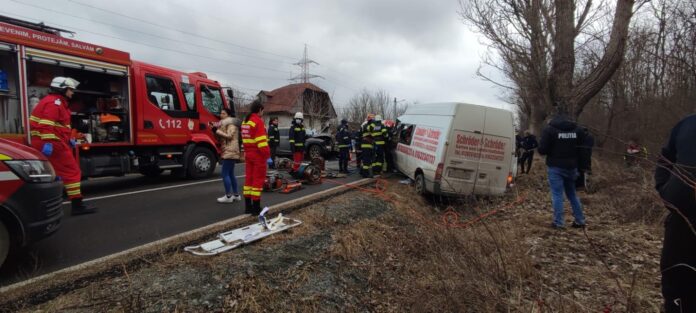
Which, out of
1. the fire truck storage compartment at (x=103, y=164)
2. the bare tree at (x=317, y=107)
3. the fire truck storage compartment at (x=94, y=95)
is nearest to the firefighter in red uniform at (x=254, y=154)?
the fire truck storage compartment at (x=103, y=164)

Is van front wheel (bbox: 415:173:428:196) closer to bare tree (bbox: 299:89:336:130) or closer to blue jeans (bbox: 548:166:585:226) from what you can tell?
blue jeans (bbox: 548:166:585:226)

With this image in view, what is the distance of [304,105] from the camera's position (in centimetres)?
4291

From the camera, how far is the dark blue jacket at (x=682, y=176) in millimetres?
2049

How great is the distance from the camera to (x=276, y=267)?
3.34 m

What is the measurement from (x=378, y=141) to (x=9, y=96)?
24.9 feet

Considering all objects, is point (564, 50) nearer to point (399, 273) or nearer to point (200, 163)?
point (399, 273)

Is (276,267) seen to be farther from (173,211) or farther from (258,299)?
(173,211)

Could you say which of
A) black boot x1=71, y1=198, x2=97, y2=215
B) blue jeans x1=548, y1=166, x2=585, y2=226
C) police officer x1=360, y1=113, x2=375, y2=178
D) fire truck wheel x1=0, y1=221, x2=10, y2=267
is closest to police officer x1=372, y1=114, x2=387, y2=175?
police officer x1=360, y1=113, x2=375, y2=178

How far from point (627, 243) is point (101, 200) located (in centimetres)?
826

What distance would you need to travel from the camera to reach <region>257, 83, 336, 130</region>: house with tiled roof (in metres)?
41.8

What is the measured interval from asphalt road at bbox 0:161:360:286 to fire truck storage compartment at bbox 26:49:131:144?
1.20m

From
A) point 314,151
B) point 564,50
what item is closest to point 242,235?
point 314,151

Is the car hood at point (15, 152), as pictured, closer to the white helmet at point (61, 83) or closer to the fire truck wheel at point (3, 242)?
the fire truck wheel at point (3, 242)

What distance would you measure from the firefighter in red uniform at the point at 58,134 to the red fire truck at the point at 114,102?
1355 mm
